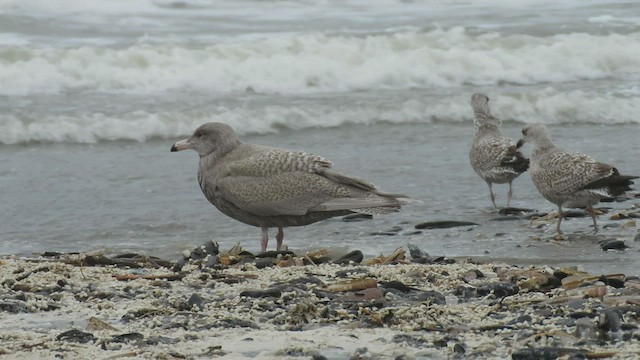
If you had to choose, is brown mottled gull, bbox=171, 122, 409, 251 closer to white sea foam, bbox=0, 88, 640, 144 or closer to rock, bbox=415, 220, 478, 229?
rock, bbox=415, 220, 478, 229

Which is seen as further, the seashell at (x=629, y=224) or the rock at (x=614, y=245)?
the seashell at (x=629, y=224)

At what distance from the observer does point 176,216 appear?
32.1 feet

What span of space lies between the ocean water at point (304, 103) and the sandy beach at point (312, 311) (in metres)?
1.23

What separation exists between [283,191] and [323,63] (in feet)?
28.0

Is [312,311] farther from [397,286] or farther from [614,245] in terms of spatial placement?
[614,245]

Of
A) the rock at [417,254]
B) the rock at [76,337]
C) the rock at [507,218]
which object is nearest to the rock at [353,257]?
the rock at [417,254]

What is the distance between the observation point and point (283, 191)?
8531 mm

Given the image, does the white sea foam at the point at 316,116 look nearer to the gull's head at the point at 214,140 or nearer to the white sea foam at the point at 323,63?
the white sea foam at the point at 323,63

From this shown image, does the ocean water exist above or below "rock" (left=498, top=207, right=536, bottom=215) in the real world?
above

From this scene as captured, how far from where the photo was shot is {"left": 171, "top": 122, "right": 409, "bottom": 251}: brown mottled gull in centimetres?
848

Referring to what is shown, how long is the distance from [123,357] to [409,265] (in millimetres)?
2566

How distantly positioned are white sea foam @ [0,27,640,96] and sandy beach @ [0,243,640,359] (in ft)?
27.6

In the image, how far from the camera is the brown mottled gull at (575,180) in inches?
357

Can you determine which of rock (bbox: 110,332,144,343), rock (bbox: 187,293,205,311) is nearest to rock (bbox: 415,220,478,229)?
rock (bbox: 187,293,205,311)
